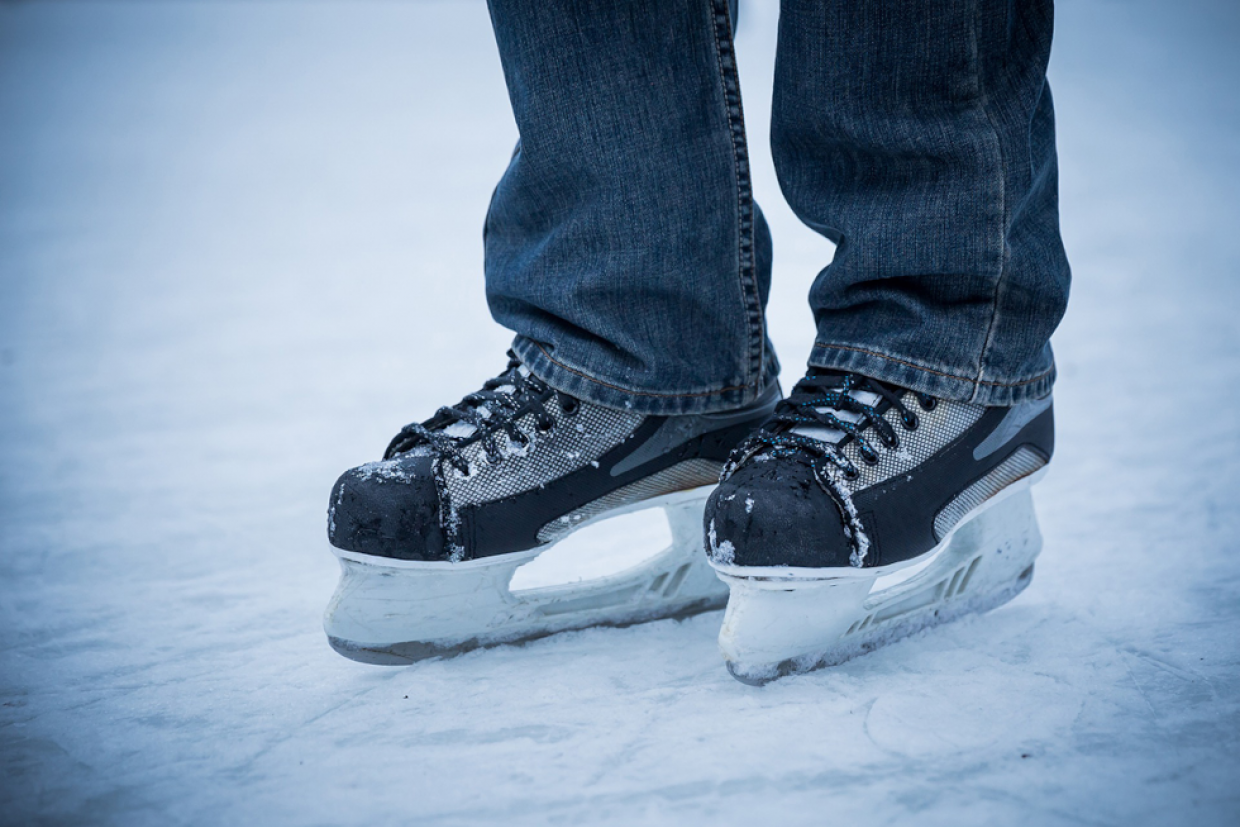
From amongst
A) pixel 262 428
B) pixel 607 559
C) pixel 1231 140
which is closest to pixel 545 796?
pixel 607 559

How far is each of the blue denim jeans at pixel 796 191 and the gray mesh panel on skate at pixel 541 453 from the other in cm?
2

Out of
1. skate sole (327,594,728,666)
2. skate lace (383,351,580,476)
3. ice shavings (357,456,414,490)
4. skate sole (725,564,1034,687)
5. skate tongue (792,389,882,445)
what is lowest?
skate sole (725,564,1034,687)

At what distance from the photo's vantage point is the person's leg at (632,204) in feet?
2.15

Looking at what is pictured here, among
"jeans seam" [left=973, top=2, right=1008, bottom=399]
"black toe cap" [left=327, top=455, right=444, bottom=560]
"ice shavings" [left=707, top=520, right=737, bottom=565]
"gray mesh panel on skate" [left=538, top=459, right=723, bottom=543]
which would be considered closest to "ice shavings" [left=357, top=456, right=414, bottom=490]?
"black toe cap" [left=327, top=455, right=444, bottom=560]

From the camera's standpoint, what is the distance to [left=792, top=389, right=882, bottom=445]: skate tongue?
651 mm

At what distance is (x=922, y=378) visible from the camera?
0.66 metres

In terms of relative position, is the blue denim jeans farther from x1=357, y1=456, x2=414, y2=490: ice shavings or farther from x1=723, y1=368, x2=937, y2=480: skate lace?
x1=357, y1=456, x2=414, y2=490: ice shavings

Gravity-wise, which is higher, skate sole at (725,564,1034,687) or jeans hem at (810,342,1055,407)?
jeans hem at (810,342,1055,407)

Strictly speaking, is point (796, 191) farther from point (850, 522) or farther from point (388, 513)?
point (388, 513)

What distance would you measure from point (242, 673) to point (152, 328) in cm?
178

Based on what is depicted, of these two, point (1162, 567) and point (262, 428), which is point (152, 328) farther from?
point (1162, 567)

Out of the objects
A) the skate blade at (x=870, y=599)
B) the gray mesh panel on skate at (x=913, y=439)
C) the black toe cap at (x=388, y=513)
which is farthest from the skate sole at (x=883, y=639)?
the black toe cap at (x=388, y=513)

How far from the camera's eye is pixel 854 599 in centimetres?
64

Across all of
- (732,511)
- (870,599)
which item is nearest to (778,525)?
(732,511)
